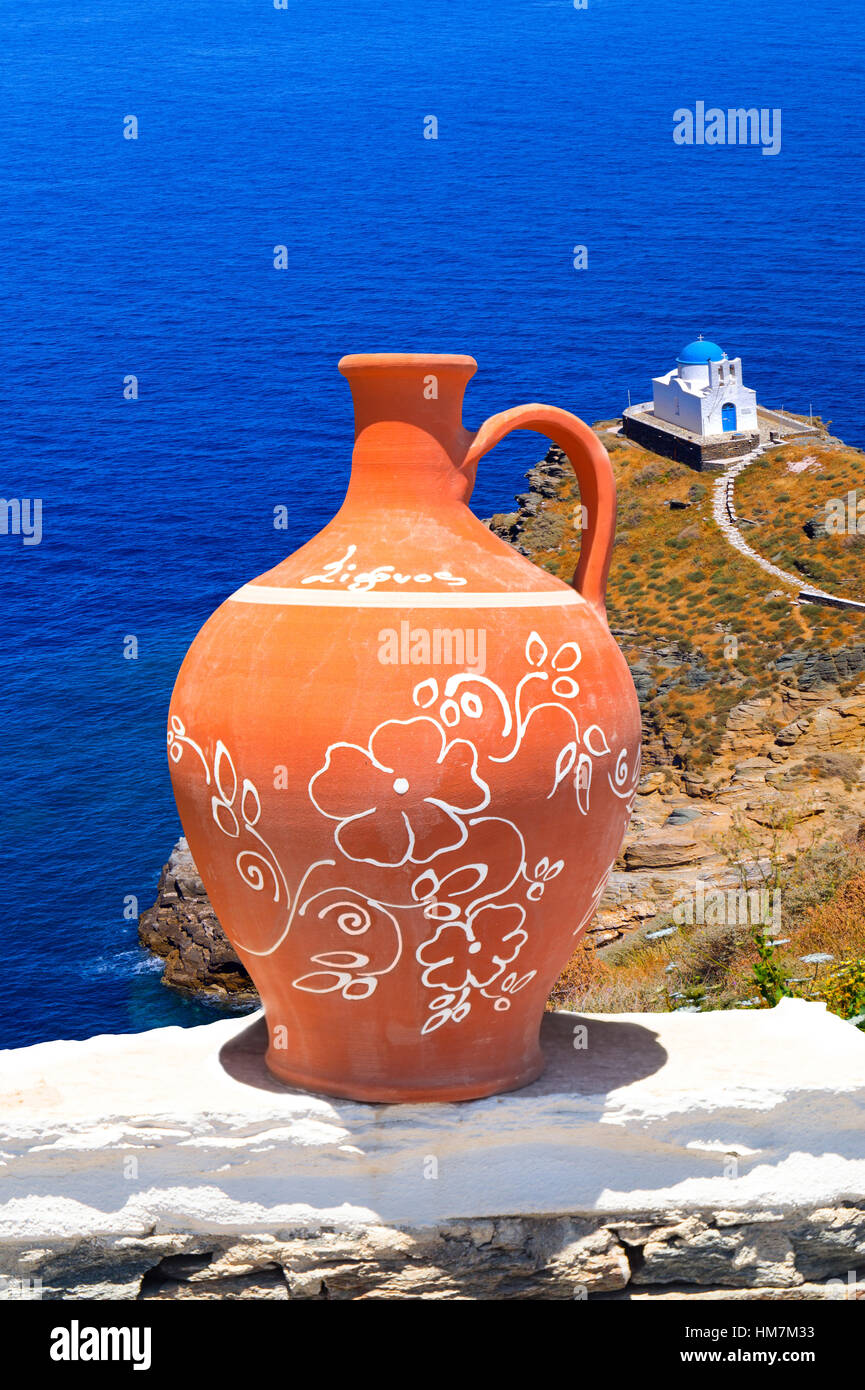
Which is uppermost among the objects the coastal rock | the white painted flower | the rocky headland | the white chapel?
the white chapel

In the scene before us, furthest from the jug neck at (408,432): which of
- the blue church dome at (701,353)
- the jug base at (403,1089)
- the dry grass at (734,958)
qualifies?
the blue church dome at (701,353)

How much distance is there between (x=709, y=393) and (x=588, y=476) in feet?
175

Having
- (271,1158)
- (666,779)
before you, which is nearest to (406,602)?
(271,1158)

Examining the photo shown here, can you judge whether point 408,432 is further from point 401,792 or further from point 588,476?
point 401,792

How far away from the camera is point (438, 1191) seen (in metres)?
6.49

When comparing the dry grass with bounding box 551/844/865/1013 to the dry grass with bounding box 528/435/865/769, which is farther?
the dry grass with bounding box 528/435/865/769

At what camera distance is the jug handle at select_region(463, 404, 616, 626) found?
7062 millimetres

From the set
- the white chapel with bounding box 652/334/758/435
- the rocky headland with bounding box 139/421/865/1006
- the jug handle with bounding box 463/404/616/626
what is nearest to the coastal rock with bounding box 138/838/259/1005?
the rocky headland with bounding box 139/421/865/1006

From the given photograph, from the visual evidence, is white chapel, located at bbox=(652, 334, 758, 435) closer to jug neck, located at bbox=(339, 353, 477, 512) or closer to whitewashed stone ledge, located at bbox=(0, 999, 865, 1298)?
jug neck, located at bbox=(339, 353, 477, 512)

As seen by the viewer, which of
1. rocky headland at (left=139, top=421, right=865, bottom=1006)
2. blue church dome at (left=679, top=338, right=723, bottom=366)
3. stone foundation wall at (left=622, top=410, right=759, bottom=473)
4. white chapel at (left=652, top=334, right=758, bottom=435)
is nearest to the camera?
rocky headland at (left=139, top=421, right=865, bottom=1006)

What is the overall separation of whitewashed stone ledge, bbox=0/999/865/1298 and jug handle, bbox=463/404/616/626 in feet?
7.36

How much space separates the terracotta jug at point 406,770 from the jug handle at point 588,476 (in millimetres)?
86

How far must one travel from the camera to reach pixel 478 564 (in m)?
6.70

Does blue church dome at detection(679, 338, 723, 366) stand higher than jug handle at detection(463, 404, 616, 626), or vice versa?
blue church dome at detection(679, 338, 723, 366)
